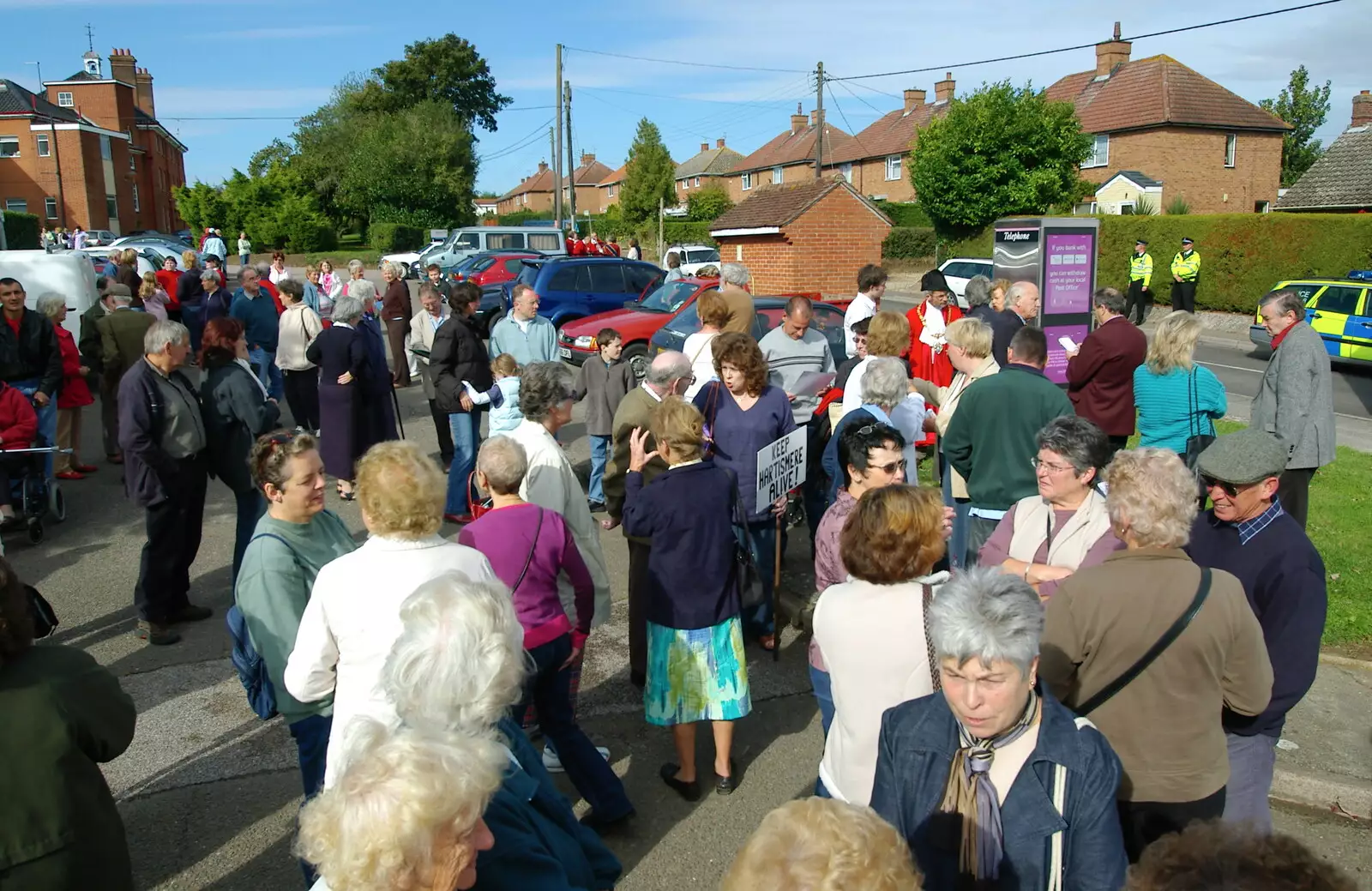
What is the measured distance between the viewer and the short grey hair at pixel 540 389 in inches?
204

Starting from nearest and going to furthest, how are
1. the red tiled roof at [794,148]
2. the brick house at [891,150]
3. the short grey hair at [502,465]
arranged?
the short grey hair at [502,465] → the brick house at [891,150] → the red tiled roof at [794,148]

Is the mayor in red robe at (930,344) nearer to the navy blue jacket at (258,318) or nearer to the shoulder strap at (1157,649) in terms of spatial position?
the shoulder strap at (1157,649)

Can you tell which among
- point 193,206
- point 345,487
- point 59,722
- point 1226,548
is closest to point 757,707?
point 1226,548

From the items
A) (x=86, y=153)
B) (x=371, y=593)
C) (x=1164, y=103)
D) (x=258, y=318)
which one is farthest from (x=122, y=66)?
(x=371, y=593)

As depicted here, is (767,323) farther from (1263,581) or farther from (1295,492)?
(1263,581)

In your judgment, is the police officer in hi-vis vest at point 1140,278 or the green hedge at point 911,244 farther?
the green hedge at point 911,244

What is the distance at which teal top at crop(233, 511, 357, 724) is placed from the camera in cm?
348

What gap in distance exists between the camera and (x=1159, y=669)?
2.79m

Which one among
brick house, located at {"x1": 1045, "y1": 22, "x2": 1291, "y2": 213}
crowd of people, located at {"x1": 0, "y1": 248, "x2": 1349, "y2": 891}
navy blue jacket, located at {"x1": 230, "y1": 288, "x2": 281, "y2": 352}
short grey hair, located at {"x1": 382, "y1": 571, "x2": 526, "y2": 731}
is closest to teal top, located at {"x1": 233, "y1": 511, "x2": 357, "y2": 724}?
crowd of people, located at {"x1": 0, "y1": 248, "x2": 1349, "y2": 891}

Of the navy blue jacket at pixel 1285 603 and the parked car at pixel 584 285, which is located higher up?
the parked car at pixel 584 285

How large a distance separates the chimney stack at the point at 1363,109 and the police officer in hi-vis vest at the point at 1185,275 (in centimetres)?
2213

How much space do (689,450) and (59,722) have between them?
255cm

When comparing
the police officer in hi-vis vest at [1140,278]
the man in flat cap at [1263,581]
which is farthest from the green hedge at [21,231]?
the man in flat cap at [1263,581]

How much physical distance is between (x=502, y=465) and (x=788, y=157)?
2767 inches
